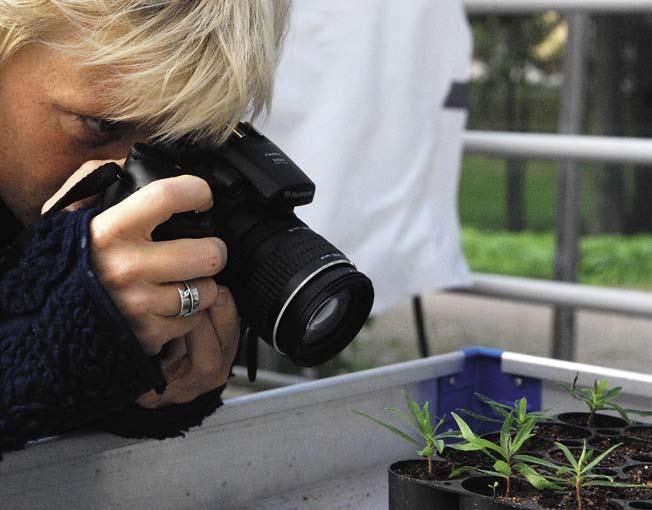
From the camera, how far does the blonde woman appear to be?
74 cm

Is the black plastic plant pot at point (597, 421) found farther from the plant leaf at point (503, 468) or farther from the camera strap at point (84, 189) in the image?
the camera strap at point (84, 189)

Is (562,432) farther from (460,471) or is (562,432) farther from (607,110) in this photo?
(607,110)

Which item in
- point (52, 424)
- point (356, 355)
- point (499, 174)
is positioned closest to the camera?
point (52, 424)

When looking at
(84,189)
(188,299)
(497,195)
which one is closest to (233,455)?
(188,299)

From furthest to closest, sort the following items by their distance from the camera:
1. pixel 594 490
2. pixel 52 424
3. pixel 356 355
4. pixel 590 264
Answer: pixel 590 264, pixel 356 355, pixel 52 424, pixel 594 490

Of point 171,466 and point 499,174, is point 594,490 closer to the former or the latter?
point 171,466

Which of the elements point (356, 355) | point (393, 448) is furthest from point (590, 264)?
point (393, 448)

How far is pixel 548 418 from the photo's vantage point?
2.56ft

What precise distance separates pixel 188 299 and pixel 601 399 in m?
0.30

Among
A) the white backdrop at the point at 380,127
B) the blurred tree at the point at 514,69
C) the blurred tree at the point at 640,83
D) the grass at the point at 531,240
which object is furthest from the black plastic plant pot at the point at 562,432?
the blurred tree at the point at 514,69

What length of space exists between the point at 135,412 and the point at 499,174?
263 inches

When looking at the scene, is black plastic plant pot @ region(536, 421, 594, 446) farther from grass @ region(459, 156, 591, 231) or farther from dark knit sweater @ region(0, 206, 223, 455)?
grass @ region(459, 156, 591, 231)

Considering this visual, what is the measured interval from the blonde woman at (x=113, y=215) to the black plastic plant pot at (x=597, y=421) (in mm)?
261

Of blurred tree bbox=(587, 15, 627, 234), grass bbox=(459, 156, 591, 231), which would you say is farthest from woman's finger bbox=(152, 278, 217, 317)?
grass bbox=(459, 156, 591, 231)
